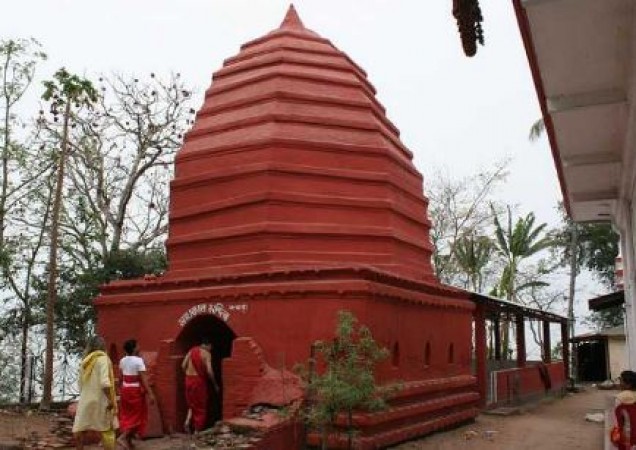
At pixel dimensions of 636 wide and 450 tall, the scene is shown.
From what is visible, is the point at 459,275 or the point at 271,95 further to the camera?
the point at 459,275

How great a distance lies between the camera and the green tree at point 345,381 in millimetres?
7156

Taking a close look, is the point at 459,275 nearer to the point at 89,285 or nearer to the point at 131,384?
the point at 89,285

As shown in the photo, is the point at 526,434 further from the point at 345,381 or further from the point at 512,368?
the point at 512,368

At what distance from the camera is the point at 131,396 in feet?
27.7

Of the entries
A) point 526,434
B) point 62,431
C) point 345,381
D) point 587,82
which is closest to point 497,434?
point 526,434

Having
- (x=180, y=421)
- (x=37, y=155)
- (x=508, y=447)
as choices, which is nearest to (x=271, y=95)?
(x=180, y=421)

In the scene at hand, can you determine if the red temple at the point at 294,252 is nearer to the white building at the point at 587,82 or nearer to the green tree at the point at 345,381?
the green tree at the point at 345,381

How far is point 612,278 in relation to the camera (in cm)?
3058

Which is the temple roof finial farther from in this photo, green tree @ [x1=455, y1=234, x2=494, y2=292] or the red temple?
green tree @ [x1=455, y1=234, x2=494, y2=292]

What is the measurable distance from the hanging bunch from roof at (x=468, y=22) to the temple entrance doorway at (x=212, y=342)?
6.36m

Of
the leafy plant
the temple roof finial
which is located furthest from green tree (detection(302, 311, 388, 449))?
the temple roof finial

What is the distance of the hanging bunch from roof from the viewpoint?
3939 mm

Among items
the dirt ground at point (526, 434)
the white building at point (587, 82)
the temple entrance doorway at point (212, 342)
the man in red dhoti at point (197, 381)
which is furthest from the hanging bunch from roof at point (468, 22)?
the temple entrance doorway at point (212, 342)

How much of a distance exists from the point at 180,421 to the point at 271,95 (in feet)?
16.7
